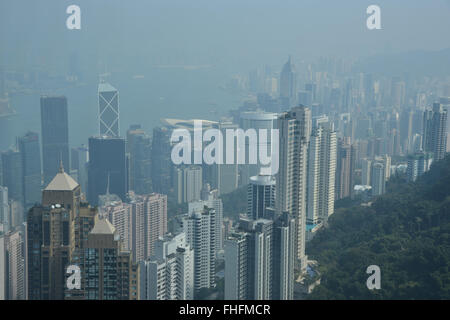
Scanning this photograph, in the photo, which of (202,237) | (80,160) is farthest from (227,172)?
(80,160)

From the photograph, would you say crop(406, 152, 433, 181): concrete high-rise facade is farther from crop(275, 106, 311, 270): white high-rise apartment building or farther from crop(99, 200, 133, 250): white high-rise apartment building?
crop(99, 200, 133, 250): white high-rise apartment building

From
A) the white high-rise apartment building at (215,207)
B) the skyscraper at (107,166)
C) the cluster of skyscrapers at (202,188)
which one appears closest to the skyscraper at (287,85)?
the cluster of skyscrapers at (202,188)

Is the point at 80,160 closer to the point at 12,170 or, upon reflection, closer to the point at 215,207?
the point at 12,170

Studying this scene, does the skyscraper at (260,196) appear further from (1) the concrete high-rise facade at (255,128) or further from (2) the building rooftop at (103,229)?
(2) the building rooftop at (103,229)

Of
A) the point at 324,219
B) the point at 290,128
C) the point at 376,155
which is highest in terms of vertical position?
the point at 290,128

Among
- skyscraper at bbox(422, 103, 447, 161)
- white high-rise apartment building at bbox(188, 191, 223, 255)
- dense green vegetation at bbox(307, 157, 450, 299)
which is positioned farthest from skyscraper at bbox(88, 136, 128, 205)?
skyscraper at bbox(422, 103, 447, 161)

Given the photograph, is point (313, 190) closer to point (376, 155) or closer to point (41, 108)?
point (376, 155)
